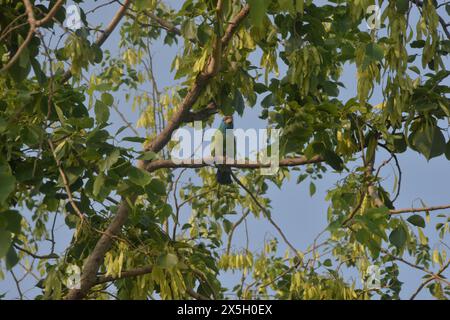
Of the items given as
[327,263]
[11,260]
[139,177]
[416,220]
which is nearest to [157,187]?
[139,177]

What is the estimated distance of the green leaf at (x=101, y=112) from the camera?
2.06m

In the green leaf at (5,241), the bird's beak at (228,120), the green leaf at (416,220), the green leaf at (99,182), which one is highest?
the bird's beak at (228,120)

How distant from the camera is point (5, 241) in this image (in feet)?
5.03

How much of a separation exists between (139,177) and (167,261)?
11.7 inches

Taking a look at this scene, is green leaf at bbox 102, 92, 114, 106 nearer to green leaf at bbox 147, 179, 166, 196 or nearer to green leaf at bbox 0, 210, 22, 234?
green leaf at bbox 147, 179, 166, 196

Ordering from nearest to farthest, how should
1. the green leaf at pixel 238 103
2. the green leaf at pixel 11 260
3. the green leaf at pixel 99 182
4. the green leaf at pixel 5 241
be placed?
the green leaf at pixel 5 241
the green leaf at pixel 11 260
the green leaf at pixel 99 182
the green leaf at pixel 238 103

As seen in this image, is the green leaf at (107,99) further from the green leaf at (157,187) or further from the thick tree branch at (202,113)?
the thick tree branch at (202,113)

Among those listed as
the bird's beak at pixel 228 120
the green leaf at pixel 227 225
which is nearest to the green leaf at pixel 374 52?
the bird's beak at pixel 228 120

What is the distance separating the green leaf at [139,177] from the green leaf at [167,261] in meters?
0.28

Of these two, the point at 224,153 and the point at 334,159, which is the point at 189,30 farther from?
the point at 224,153

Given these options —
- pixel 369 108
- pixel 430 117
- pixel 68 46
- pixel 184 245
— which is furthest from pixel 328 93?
pixel 68 46

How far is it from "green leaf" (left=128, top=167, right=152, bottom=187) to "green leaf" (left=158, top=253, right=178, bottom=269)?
279 mm

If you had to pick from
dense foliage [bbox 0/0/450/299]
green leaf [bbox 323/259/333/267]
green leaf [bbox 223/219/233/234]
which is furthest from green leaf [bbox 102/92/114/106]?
green leaf [bbox 223/219/233/234]

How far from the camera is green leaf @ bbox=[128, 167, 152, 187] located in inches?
78.7
